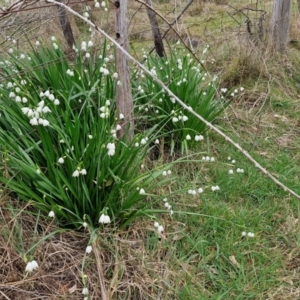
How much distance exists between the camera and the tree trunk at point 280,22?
4961 mm

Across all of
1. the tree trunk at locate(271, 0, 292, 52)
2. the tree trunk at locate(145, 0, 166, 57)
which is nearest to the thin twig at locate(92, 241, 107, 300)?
the tree trunk at locate(145, 0, 166, 57)

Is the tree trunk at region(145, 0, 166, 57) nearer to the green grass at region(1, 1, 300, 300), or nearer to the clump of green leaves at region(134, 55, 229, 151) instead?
the clump of green leaves at region(134, 55, 229, 151)

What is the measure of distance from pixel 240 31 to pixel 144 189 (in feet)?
10.2

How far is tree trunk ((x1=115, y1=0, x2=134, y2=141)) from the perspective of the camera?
8.33ft

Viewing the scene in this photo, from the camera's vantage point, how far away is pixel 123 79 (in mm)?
2715

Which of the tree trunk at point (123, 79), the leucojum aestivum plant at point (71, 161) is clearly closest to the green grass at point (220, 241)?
the leucojum aestivum plant at point (71, 161)

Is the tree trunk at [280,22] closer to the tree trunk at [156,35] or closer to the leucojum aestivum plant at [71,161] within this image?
the tree trunk at [156,35]

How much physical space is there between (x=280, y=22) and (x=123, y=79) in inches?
120

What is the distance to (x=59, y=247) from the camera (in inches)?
87.2

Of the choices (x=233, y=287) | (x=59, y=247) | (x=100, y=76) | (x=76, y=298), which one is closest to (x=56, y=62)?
(x=100, y=76)

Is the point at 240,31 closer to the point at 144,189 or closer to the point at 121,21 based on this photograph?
the point at 121,21

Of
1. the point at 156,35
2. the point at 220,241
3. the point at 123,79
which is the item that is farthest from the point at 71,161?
the point at 156,35

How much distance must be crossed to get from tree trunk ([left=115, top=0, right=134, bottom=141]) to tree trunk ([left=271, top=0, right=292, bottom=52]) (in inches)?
113

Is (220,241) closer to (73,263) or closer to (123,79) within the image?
(73,263)
